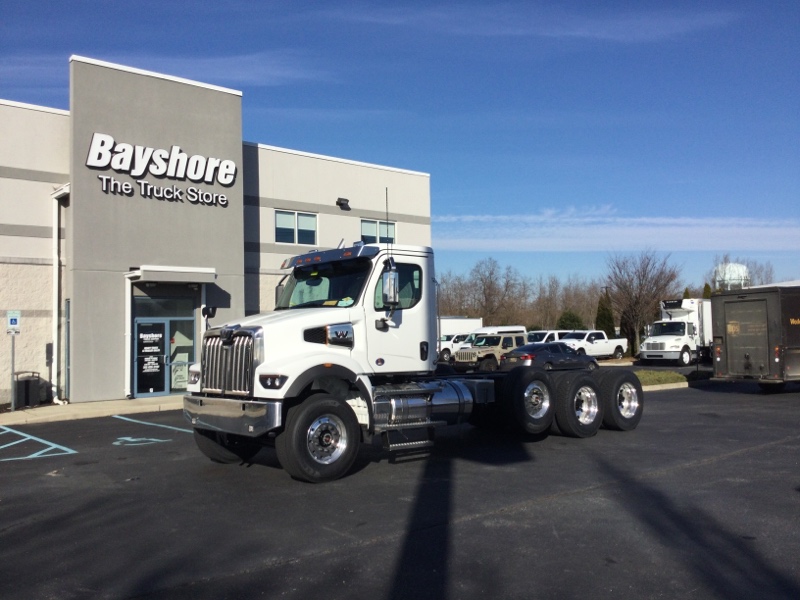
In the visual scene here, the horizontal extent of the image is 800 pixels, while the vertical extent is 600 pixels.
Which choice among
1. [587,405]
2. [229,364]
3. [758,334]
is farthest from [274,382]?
[758,334]

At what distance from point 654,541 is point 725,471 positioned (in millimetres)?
3582

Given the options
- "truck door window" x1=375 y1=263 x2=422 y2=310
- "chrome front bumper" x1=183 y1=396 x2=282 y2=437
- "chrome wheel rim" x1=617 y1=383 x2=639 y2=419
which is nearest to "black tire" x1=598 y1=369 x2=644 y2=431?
"chrome wheel rim" x1=617 y1=383 x2=639 y2=419

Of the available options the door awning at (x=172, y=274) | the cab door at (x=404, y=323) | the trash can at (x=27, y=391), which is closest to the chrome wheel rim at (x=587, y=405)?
the cab door at (x=404, y=323)

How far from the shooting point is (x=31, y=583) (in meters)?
5.69

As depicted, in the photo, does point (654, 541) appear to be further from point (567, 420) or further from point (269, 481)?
point (567, 420)

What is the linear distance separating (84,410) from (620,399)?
1264 cm

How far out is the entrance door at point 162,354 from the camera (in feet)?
70.7

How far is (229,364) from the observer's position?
30.7 ft

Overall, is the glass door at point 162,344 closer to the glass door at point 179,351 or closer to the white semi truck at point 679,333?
the glass door at point 179,351

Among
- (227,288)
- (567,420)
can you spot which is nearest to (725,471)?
(567,420)

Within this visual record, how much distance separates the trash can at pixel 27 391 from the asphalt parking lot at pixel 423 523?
27.4ft

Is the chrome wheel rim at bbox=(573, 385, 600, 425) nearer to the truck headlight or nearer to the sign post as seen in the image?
the truck headlight

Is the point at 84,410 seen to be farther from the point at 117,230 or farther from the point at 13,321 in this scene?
the point at 117,230

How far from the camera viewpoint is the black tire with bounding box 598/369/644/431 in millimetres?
13070
